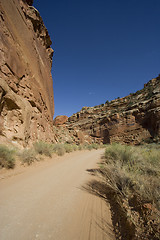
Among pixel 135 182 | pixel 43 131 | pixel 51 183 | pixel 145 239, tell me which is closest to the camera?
pixel 145 239

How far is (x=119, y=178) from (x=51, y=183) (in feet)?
6.26

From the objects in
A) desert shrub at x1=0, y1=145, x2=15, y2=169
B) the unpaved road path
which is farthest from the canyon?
the unpaved road path

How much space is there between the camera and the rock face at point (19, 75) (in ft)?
19.1

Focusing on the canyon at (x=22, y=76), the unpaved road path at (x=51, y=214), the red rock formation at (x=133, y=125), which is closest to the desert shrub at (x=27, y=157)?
the canyon at (x=22, y=76)

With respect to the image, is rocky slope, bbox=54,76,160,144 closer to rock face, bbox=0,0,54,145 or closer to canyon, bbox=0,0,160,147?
canyon, bbox=0,0,160,147

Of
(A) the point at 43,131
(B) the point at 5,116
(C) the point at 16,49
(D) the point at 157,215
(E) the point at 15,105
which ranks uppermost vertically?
(C) the point at 16,49

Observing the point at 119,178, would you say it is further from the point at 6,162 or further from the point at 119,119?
the point at 119,119

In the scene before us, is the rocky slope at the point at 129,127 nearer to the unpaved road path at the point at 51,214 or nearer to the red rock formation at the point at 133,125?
the red rock formation at the point at 133,125

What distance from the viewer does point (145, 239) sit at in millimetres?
1073

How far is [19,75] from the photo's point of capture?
7.58 m

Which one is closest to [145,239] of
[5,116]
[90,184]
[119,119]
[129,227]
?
[129,227]

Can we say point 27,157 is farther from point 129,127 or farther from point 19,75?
point 129,127

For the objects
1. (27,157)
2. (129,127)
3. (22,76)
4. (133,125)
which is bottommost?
(27,157)

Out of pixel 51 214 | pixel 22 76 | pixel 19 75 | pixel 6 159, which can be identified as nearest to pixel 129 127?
pixel 22 76
